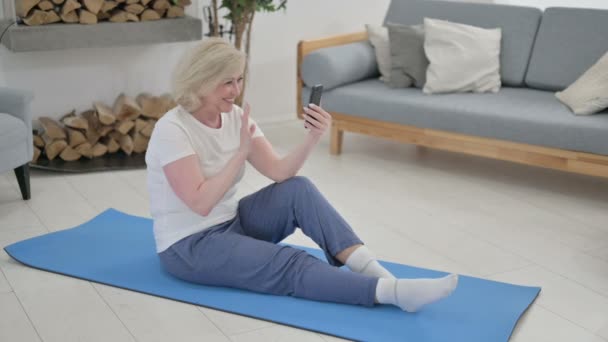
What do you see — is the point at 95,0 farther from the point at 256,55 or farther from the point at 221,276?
the point at 221,276

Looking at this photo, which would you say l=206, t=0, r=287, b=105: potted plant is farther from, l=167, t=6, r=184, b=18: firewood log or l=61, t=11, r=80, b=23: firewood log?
l=61, t=11, r=80, b=23: firewood log

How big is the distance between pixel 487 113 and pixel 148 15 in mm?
1725

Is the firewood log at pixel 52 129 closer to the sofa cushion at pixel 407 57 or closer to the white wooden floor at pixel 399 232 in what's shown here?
the white wooden floor at pixel 399 232

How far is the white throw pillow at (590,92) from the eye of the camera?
3682 mm

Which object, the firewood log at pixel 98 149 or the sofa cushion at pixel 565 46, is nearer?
the sofa cushion at pixel 565 46

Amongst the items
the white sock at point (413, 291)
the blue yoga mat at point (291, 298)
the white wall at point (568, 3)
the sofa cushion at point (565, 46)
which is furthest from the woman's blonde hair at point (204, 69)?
the white wall at point (568, 3)

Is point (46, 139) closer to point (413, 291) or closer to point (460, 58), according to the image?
point (460, 58)

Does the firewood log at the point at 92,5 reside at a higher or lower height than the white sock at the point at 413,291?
higher

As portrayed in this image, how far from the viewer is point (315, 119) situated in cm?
262

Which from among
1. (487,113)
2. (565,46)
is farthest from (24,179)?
(565,46)

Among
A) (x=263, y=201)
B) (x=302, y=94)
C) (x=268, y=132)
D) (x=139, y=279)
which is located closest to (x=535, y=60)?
(x=302, y=94)

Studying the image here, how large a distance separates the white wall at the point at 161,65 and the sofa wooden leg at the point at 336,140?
80 cm

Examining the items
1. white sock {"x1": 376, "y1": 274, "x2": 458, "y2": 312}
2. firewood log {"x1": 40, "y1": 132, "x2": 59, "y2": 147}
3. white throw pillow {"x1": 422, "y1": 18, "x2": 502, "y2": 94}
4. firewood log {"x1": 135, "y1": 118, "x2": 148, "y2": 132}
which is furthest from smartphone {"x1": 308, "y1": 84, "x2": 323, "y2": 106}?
firewood log {"x1": 40, "y1": 132, "x2": 59, "y2": 147}

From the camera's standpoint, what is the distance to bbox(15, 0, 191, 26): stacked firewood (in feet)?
12.9
